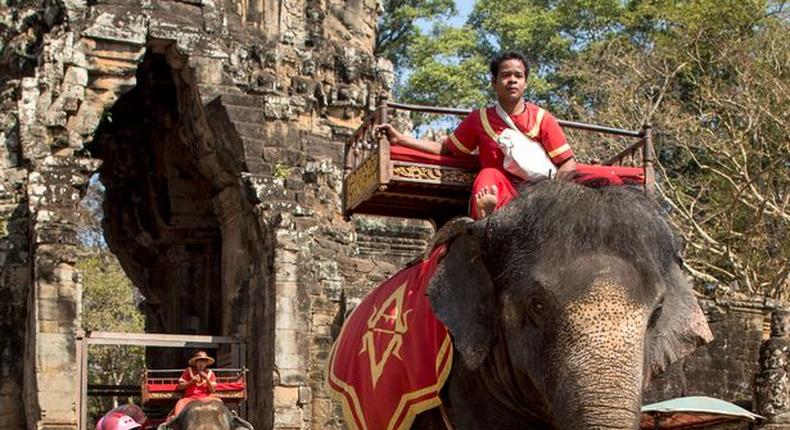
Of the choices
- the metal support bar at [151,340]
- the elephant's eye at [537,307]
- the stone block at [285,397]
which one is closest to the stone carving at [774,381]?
the stone block at [285,397]

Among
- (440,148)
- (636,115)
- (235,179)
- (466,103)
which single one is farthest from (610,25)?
(440,148)

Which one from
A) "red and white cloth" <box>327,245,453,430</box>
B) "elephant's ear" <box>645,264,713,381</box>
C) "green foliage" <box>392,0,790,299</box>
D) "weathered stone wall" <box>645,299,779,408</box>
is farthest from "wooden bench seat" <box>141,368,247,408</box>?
"elephant's ear" <box>645,264,713,381</box>

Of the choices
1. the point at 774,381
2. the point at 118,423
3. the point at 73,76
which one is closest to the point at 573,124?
the point at 118,423

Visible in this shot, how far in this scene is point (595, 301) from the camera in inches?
159

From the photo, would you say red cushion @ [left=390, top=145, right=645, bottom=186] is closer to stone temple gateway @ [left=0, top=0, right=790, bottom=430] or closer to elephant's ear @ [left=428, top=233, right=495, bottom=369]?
elephant's ear @ [left=428, top=233, right=495, bottom=369]

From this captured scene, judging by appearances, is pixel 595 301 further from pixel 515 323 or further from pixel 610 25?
pixel 610 25

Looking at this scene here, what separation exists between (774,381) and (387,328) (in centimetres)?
932

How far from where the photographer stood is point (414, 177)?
5609 millimetres

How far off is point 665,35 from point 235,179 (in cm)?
1169

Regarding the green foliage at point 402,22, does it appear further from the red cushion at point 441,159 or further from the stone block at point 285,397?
the red cushion at point 441,159

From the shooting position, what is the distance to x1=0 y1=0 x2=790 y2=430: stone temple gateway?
16469mm

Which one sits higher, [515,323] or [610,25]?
[610,25]

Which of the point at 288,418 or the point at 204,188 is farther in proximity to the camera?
the point at 204,188

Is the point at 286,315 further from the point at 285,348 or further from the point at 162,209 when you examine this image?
the point at 162,209
